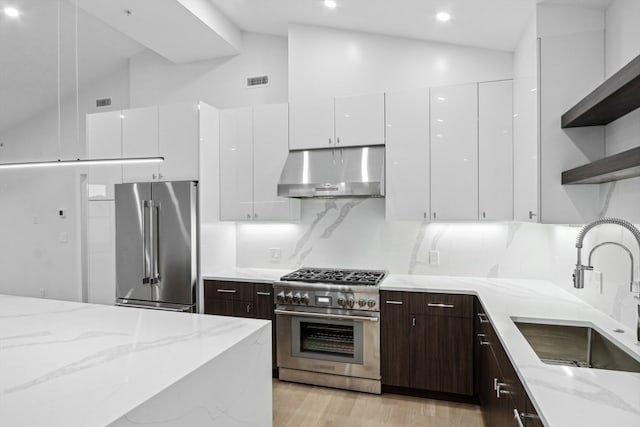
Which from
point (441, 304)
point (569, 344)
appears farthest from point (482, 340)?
point (569, 344)

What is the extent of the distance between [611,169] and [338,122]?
7.32 ft

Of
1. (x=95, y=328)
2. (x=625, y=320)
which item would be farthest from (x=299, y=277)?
(x=625, y=320)

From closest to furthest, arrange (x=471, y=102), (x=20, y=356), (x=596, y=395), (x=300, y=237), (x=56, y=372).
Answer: (x=596, y=395), (x=56, y=372), (x=20, y=356), (x=471, y=102), (x=300, y=237)

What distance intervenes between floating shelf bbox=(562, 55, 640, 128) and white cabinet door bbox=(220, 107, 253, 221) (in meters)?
2.64

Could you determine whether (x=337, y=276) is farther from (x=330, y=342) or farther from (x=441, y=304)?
(x=441, y=304)

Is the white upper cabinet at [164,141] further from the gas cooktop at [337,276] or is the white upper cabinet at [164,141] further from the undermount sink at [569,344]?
the undermount sink at [569,344]

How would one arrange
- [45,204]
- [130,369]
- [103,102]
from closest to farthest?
1. [130,369]
2. [103,102]
3. [45,204]

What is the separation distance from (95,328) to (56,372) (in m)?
0.60

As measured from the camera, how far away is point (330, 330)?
10.9ft

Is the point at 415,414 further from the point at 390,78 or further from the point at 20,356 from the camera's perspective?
the point at 390,78

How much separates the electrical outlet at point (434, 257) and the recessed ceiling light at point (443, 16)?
198 centimetres

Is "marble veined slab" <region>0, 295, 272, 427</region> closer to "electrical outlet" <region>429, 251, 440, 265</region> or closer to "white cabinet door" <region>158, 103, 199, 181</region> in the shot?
"white cabinet door" <region>158, 103, 199, 181</region>

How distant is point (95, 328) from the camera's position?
82.2 inches

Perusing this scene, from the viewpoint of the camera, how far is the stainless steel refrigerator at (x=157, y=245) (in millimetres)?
3592
